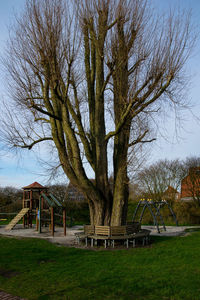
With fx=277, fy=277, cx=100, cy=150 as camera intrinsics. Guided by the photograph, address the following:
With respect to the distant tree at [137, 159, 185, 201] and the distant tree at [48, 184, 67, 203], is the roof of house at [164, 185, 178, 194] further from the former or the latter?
the distant tree at [48, 184, 67, 203]

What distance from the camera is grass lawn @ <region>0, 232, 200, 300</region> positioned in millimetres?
4469

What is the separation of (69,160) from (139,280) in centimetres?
542

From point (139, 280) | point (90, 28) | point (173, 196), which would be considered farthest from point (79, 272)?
point (173, 196)

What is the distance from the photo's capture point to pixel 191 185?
2473cm

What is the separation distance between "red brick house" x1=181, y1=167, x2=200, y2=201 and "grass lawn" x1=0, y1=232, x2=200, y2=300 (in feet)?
53.0

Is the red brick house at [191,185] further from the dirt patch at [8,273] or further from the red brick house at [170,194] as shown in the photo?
the dirt patch at [8,273]

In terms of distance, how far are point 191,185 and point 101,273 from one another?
20766 millimetres

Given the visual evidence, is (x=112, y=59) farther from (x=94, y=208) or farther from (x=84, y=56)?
(x=94, y=208)

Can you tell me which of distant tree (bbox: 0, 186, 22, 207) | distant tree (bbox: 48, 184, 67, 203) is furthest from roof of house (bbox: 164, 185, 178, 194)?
distant tree (bbox: 0, 186, 22, 207)

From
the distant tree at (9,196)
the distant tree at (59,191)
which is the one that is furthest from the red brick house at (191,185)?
the distant tree at (9,196)

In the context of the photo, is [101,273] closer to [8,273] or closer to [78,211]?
[8,273]

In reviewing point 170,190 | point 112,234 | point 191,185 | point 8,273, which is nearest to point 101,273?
point 8,273

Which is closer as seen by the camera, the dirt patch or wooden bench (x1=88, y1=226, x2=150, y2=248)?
the dirt patch

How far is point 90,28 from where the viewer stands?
Answer: 9.50 m
